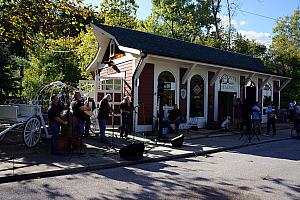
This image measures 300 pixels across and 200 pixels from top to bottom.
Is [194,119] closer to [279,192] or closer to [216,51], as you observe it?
[216,51]

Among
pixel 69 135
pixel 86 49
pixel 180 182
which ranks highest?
pixel 86 49

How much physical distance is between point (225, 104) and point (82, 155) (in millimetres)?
12444

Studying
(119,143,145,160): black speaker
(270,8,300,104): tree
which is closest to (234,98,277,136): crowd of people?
(119,143,145,160): black speaker

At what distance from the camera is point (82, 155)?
31.7 ft

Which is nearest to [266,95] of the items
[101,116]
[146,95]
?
[146,95]

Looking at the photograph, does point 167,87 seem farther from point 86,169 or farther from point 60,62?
point 60,62

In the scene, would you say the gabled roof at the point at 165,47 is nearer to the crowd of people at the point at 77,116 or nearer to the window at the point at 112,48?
the window at the point at 112,48

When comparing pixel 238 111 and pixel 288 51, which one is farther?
pixel 288 51

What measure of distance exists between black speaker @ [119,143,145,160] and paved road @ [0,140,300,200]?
2.06 feet

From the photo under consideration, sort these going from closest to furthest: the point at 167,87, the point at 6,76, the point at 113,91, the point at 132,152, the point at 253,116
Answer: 1. the point at 132,152
2. the point at 6,76
3. the point at 253,116
4. the point at 113,91
5. the point at 167,87

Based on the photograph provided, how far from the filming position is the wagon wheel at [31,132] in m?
10.1

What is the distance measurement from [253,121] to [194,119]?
3296 millimetres

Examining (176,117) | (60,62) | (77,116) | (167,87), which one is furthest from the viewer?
(60,62)

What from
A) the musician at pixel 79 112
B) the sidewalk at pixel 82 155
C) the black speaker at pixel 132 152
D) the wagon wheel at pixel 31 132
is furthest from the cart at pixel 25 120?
the black speaker at pixel 132 152
